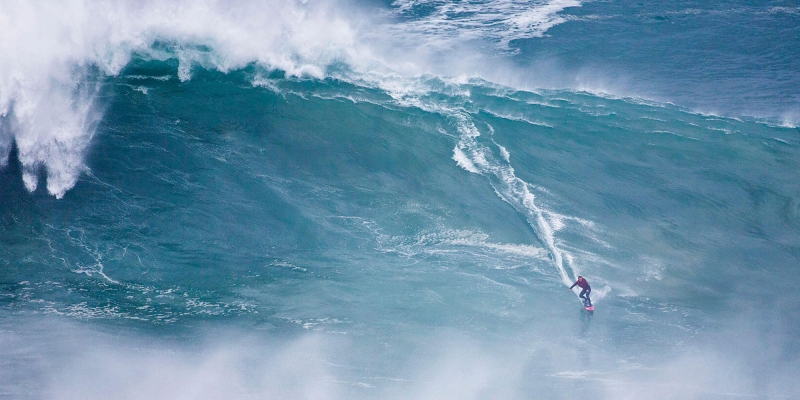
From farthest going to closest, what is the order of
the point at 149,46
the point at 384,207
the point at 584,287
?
the point at 149,46
the point at 384,207
the point at 584,287

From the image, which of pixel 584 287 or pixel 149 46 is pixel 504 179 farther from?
pixel 149 46

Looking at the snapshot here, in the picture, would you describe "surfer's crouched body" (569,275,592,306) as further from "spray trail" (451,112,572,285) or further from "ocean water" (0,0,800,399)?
"spray trail" (451,112,572,285)

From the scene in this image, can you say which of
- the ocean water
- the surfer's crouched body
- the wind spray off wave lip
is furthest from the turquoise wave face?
the wind spray off wave lip

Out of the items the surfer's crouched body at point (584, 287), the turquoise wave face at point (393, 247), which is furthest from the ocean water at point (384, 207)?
the surfer's crouched body at point (584, 287)

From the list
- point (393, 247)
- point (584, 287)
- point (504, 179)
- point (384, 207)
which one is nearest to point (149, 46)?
point (384, 207)

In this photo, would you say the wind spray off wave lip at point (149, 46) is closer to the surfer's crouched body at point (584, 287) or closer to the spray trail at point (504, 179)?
the spray trail at point (504, 179)
